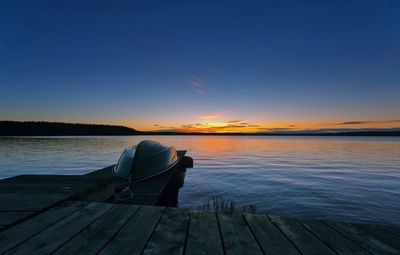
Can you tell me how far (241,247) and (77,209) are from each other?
2641mm

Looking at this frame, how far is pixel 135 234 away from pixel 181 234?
553 millimetres

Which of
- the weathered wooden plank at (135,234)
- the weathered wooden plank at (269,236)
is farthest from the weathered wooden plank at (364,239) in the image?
the weathered wooden plank at (135,234)

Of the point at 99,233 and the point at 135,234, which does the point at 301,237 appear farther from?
the point at 99,233

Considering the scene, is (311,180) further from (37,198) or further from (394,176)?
(37,198)

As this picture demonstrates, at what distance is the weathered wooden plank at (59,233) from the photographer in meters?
2.40

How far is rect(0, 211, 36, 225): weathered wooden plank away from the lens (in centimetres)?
301

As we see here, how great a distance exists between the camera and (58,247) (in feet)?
8.01

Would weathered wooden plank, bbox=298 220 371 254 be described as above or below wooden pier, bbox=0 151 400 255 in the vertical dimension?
below

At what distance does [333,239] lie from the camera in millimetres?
2775

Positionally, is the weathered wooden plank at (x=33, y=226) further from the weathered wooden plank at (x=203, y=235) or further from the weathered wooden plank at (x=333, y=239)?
the weathered wooden plank at (x=333, y=239)

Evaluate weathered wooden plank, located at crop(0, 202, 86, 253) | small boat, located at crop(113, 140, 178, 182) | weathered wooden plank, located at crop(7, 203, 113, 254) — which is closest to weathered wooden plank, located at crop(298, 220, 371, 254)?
weathered wooden plank, located at crop(7, 203, 113, 254)

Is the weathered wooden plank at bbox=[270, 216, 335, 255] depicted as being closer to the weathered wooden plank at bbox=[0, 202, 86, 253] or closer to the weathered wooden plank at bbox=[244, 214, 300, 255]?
the weathered wooden plank at bbox=[244, 214, 300, 255]

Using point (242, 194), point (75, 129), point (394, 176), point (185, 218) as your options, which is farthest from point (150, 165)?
point (75, 129)

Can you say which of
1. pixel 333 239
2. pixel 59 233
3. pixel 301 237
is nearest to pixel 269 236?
pixel 301 237
